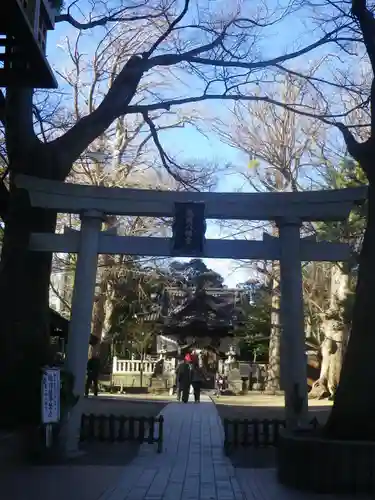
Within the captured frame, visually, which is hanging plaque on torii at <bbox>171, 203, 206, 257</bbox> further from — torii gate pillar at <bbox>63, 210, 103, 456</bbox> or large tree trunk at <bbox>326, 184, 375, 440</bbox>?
large tree trunk at <bbox>326, 184, 375, 440</bbox>

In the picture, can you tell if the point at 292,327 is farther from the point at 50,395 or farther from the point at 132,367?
the point at 132,367

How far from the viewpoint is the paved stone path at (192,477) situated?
25.9 ft

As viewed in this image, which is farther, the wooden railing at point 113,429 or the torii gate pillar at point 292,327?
the wooden railing at point 113,429

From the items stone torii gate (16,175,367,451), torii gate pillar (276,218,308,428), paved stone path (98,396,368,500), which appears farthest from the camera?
stone torii gate (16,175,367,451)

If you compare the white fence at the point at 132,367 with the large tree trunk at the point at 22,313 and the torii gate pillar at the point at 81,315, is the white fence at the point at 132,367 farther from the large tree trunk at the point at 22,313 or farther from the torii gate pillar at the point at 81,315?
the torii gate pillar at the point at 81,315

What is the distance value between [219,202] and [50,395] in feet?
15.8

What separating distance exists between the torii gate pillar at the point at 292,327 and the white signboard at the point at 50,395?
4.22 m

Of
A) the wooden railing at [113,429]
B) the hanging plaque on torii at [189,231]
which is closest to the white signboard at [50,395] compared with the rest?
the wooden railing at [113,429]

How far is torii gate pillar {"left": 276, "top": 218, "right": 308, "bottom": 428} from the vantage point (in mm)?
11625

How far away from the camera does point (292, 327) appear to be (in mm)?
11945

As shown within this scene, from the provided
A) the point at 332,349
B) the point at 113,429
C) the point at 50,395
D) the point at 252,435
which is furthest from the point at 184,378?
the point at 50,395

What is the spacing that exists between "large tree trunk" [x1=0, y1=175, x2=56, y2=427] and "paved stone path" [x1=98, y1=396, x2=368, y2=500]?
2356 millimetres

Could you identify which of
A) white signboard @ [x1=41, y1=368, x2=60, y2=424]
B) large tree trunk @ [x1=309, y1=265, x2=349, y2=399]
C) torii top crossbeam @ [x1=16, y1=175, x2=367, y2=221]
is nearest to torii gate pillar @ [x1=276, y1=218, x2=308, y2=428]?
torii top crossbeam @ [x1=16, y1=175, x2=367, y2=221]

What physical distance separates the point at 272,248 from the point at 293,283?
0.80m
